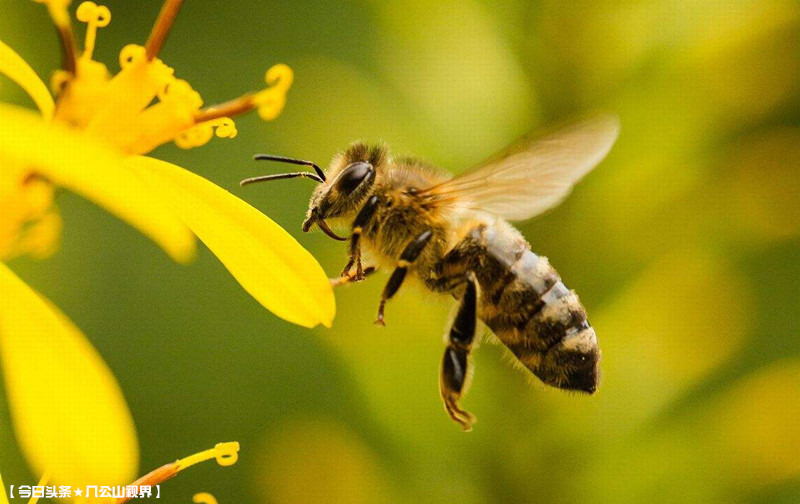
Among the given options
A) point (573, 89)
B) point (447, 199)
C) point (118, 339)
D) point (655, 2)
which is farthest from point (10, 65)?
point (118, 339)

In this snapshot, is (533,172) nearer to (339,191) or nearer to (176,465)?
(339,191)

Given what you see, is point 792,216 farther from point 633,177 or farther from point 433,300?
point 433,300

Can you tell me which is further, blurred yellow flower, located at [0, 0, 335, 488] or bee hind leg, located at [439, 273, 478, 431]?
bee hind leg, located at [439, 273, 478, 431]

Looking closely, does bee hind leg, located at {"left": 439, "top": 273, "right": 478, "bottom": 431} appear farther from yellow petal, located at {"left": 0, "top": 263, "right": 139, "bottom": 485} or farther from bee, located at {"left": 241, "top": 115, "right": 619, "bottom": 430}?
yellow petal, located at {"left": 0, "top": 263, "right": 139, "bottom": 485}

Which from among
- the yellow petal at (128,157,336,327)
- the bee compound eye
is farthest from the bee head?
the yellow petal at (128,157,336,327)

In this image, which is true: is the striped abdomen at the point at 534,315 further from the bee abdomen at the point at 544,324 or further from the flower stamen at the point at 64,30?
the flower stamen at the point at 64,30

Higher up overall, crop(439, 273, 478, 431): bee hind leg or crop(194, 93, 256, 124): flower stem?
crop(194, 93, 256, 124): flower stem

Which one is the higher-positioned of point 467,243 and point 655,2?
point 655,2
